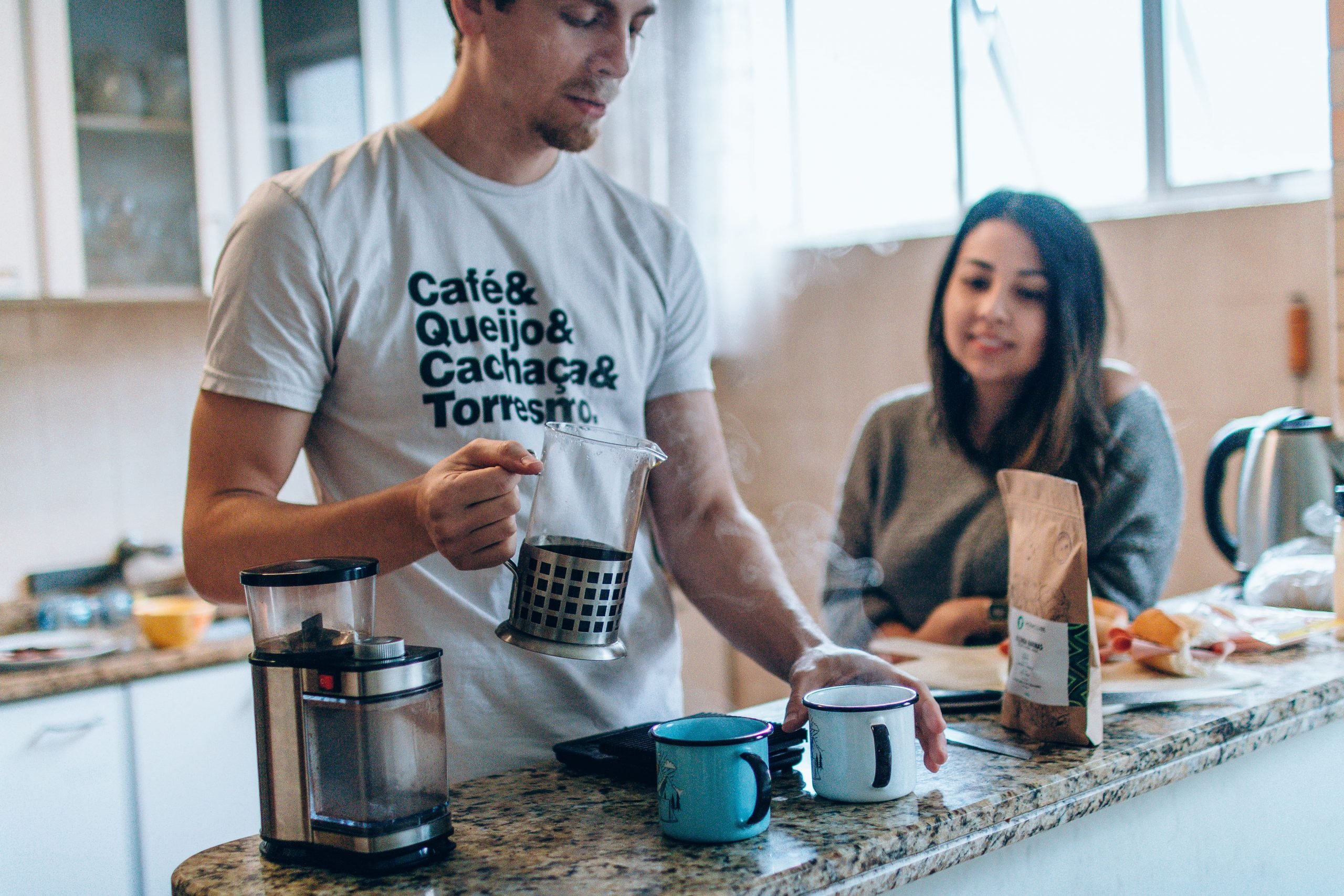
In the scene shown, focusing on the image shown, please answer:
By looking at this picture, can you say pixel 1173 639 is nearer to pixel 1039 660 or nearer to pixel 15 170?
pixel 1039 660

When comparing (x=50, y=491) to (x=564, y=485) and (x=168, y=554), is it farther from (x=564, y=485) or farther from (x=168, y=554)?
(x=564, y=485)

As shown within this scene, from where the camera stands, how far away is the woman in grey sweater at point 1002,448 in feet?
5.51

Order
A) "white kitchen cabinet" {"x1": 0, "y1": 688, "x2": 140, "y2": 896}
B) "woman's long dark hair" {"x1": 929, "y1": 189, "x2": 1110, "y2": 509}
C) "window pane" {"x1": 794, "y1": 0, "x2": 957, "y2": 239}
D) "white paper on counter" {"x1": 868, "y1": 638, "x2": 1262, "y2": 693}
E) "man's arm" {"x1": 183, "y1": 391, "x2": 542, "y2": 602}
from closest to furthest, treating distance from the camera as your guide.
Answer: "man's arm" {"x1": 183, "y1": 391, "x2": 542, "y2": 602} < "white paper on counter" {"x1": 868, "y1": 638, "x2": 1262, "y2": 693} < "woman's long dark hair" {"x1": 929, "y1": 189, "x2": 1110, "y2": 509} < "white kitchen cabinet" {"x1": 0, "y1": 688, "x2": 140, "y2": 896} < "window pane" {"x1": 794, "y1": 0, "x2": 957, "y2": 239}

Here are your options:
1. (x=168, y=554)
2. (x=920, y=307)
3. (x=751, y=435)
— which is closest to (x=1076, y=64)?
(x=920, y=307)

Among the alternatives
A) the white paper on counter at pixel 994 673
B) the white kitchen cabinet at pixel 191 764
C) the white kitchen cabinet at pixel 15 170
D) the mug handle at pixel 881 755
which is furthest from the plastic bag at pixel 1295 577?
the white kitchen cabinet at pixel 15 170

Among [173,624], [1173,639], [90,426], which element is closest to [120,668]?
[173,624]

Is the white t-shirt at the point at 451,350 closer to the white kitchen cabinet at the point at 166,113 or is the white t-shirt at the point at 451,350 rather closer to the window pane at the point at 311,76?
the white kitchen cabinet at the point at 166,113

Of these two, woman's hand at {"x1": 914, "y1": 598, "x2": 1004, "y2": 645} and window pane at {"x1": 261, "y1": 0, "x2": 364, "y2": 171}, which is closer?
woman's hand at {"x1": 914, "y1": 598, "x2": 1004, "y2": 645}

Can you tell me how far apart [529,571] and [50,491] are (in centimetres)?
197

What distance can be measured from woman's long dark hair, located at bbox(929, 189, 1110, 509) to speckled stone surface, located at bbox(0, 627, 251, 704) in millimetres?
1314

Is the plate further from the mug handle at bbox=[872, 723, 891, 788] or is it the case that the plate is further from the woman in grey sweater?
the mug handle at bbox=[872, 723, 891, 788]

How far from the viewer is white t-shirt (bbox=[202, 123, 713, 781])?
115 cm

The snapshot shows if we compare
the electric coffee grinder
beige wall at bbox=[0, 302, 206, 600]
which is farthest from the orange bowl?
the electric coffee grinder

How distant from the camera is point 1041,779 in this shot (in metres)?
0.97
